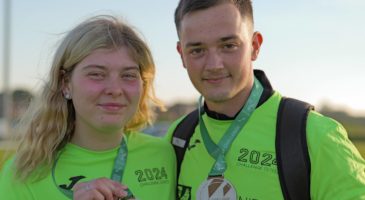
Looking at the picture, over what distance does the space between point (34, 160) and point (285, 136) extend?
1431 mm

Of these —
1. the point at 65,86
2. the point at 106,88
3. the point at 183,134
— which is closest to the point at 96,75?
the point at 106,88

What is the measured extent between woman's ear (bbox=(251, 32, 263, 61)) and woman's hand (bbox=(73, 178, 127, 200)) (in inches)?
48.5

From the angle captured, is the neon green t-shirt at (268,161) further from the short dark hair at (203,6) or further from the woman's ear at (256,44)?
the short dark hair at (203,6)

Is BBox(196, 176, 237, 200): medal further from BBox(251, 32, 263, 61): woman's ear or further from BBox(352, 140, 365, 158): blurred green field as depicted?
BBox(352, 140, 365, 158): blurred green field

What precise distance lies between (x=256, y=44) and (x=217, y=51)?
0.39m

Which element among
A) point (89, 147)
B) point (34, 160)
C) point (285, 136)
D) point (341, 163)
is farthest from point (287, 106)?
point (34, 160)

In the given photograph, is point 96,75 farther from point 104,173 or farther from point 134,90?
point 104,173

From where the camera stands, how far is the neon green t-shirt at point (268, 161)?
2.89 meters

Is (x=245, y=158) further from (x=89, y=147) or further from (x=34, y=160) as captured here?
(x=34, y=160)

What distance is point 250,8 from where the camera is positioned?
11.5 feet

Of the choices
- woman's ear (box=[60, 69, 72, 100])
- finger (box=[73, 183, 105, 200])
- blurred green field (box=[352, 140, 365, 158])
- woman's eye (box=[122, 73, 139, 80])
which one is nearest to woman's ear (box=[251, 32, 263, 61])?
woman's eye (box=[122, 73, 139, 80])

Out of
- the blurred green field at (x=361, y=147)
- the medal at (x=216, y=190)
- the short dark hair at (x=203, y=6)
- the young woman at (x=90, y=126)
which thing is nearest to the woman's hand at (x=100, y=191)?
the young woman at (x=90, y=126)

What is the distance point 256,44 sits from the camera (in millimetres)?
3555

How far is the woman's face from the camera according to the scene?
10.5ft
